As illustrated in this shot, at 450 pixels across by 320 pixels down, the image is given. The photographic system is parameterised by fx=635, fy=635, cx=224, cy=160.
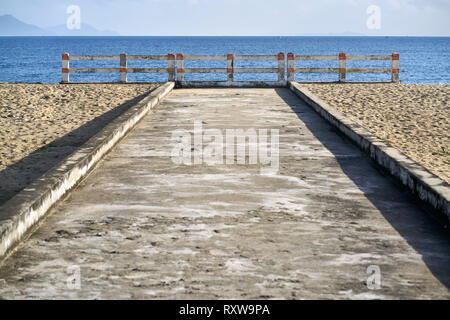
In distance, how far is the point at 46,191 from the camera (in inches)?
230

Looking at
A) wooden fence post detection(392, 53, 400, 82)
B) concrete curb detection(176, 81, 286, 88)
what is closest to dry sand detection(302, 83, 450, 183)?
wooden fence post detection(392, 53, 400, 82)

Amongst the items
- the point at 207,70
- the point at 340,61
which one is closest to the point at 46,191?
the point at 207,70

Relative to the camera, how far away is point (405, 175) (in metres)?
6.71

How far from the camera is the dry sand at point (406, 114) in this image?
34.6ft

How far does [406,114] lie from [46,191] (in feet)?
36.2

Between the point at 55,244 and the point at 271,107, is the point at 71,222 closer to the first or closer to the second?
the point at 55,244

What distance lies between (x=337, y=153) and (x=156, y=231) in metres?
4.07

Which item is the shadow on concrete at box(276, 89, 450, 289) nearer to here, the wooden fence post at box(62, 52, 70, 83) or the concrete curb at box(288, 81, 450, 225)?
the concrete curb at box(288, 81, 450, 225)

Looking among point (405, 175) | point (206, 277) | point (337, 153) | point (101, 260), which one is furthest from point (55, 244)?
point (337, 153)

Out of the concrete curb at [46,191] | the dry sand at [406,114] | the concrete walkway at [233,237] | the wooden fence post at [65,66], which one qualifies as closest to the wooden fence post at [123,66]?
the wooden fence post at [65,66]

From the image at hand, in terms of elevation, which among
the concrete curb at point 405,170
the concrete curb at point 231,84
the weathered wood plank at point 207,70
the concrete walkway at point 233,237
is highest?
the weathered wood plank at point 207,70

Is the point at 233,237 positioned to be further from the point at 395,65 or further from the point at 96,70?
the point at 96,70

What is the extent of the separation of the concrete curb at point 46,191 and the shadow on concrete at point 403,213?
3.07 m

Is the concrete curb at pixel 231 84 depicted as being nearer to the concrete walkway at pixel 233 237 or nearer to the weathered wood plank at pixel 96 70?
the weathered wood plank at pixel 96 70
